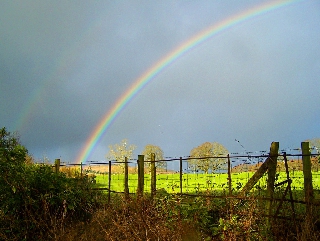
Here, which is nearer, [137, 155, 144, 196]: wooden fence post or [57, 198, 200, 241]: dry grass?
[57, 198, 200, 241]: dry grass

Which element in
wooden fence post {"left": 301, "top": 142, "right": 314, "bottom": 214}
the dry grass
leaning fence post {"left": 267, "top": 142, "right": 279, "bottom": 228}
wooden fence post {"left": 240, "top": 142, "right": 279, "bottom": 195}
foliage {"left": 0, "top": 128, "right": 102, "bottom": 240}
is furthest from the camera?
foliage {"left": 0, "top": 128, "right": 102, "bottom": 240}

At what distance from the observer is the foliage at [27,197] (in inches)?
317

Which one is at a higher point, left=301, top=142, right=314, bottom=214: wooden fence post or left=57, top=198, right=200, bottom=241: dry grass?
left=301, top=142, right=314, bottom=214: wooden fence post

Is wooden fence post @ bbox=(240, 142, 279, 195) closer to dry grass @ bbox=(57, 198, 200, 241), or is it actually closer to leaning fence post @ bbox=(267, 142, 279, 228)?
leaning fence post @ bbox=(267, 142, 279, 228)

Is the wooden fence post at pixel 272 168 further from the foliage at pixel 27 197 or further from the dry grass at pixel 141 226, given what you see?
the foliage at pixel 27 197

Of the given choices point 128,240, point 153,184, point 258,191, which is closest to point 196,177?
point 153,184

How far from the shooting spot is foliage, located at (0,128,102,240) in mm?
8062

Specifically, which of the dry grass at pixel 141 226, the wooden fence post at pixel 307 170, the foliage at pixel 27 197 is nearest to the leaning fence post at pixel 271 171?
the wooden fence post at pixel 307 170

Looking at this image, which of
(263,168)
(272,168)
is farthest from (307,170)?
(263,168)

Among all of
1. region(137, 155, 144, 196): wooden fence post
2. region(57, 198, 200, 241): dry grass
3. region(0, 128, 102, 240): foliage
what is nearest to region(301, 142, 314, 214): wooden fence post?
region(57, 198, 200, 241): dry grass

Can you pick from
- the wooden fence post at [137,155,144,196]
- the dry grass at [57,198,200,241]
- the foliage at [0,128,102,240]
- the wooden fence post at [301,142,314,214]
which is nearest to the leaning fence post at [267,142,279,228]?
the wooden fence post at [301,142,314,214]

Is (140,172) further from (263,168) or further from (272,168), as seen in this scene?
(272,168)

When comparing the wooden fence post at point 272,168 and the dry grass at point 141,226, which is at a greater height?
the wooden fence post at point 272,168

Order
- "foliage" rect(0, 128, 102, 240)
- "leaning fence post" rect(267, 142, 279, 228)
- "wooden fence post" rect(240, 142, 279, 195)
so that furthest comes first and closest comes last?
"foliage" rect(0, 128, 102, 240)
"wooden fence post" rect(240, 142, 279, 195)
"leaning fence post" rect(267, 142, 279, 228)
